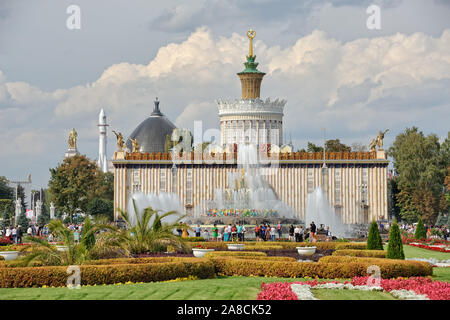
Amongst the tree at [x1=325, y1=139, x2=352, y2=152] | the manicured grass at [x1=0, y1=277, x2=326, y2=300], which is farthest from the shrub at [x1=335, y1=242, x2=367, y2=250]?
the tree at [x1=325, y1=139, x2=352, y2=152]

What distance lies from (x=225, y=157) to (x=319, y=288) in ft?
147

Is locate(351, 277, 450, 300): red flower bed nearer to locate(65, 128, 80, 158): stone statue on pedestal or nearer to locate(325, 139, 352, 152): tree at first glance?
locate(325, 139, 352, 152): tree

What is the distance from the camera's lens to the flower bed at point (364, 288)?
1469cm

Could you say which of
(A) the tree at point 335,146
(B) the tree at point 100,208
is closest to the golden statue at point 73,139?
(B) the tree at point 100,208

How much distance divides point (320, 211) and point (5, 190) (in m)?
48.8

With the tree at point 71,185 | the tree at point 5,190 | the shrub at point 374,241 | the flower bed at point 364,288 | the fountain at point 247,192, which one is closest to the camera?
the flower bed at point 364,288

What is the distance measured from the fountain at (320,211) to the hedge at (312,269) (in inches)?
1350

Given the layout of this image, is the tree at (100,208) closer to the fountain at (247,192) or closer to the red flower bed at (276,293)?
the fountain at (247,192)

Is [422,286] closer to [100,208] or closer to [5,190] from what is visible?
[100,208]

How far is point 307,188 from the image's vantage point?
60.4m

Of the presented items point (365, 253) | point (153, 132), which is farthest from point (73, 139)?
point (365, 253)

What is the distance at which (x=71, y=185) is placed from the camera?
65.4 m

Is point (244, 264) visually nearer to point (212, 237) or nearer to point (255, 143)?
point (212, 237)
